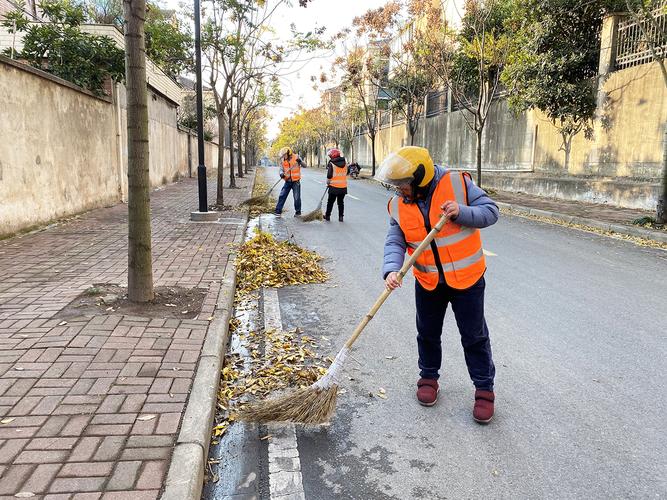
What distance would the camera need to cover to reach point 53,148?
399 inches

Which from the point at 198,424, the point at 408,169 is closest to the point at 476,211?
the point at 408,169

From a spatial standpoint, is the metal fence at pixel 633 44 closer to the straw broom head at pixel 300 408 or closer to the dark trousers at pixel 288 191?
the dark trousers at pixel 288 191

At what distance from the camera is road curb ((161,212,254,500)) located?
2.48 m

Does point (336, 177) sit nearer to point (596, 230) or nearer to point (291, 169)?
point (291, 169)

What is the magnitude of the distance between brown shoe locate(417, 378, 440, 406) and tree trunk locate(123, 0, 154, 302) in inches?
112

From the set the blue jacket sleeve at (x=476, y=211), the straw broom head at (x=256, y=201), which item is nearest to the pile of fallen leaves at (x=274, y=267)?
the blue jacket sleeve at (x=476, y=211)

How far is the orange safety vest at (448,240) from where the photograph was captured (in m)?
3.11

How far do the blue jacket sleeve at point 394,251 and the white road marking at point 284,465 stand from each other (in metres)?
1.10

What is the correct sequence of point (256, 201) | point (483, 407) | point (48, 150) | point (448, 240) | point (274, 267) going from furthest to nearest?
point (256, 201) < point (48, 150) < point (274, 267) < point (483, 407) < point (448, 240)

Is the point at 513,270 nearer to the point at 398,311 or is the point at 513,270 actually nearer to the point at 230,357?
the point at 398,311

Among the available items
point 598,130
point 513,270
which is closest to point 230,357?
point 513,270

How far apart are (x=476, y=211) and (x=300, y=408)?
5.02 feet

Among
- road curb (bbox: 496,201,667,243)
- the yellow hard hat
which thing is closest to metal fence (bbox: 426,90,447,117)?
road curb (bbox: 496,201,667,243)

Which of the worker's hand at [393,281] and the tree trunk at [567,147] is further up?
the tree trunk at [567,147]
